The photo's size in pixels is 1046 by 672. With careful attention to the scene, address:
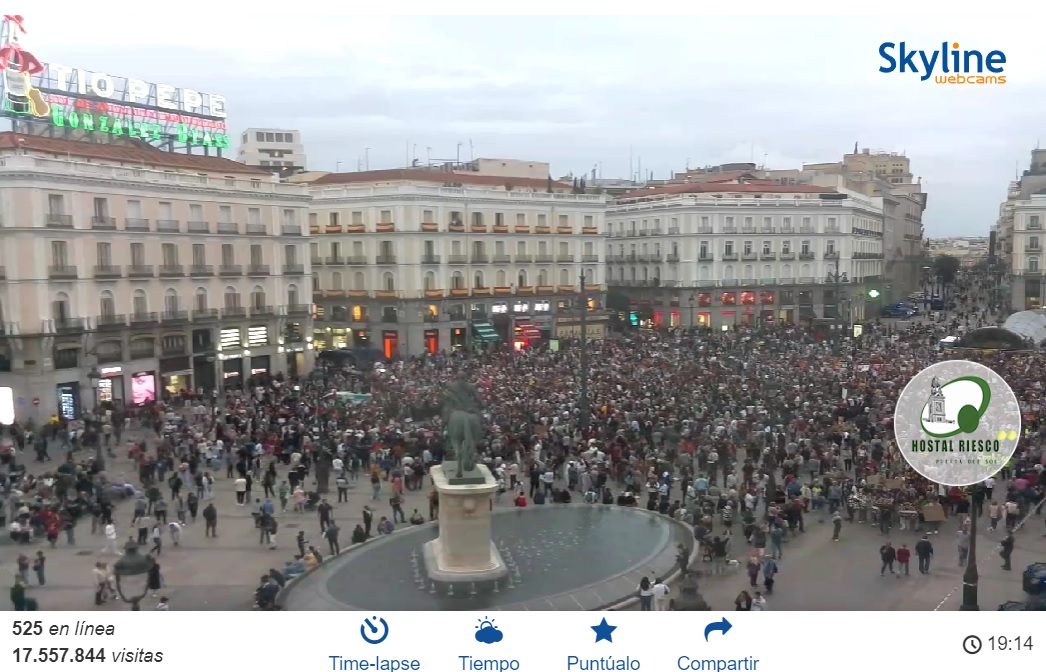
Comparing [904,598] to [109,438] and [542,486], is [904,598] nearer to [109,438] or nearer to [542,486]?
[542,486]

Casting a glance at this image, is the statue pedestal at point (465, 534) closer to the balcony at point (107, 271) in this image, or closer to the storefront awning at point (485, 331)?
the balcony at point (107, 271)

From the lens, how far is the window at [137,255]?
3091 cm

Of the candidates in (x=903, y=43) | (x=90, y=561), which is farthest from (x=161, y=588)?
(x=903, y=43)

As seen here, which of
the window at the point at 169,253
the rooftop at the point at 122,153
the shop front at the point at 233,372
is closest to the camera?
the rooftop at the point at 122,153

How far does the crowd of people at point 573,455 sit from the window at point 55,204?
292 inches

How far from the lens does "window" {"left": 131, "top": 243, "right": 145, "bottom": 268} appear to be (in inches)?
1217

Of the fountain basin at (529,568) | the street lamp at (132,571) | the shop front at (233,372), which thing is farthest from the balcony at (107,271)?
the street lamp at (132,571)

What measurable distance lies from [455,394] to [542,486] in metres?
5.82

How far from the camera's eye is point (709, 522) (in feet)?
49.1

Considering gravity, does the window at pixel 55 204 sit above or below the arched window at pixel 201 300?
above
